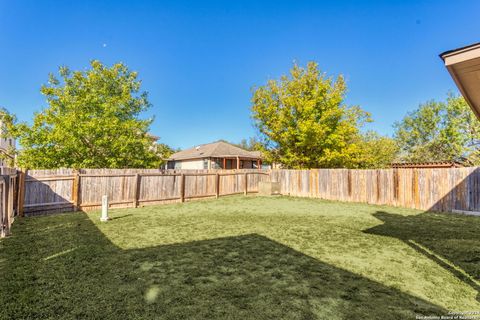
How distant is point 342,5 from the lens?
57.3ft

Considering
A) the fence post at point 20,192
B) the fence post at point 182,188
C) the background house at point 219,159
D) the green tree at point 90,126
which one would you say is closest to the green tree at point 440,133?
the background house at point 219,159

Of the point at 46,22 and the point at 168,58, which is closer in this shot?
the point at 46,22

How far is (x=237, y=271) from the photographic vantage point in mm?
3543

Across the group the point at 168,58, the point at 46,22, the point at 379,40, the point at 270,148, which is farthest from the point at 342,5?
the point at 46,22

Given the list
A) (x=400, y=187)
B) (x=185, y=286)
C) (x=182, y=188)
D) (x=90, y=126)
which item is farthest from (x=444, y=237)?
(x=90, y=126)

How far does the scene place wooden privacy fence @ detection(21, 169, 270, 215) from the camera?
327 inches

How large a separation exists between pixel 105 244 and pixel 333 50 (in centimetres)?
2021

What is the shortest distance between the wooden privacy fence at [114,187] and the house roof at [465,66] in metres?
10.4

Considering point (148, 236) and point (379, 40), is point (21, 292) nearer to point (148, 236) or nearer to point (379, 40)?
point (148, 236)

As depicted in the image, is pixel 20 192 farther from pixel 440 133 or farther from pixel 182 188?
pixel 440 133

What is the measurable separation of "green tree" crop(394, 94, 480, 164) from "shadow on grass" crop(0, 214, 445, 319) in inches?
971

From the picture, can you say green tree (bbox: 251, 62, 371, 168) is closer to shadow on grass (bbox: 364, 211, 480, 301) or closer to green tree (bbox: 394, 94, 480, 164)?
shadow on grass (bbox: 364, 211, 480, 301)

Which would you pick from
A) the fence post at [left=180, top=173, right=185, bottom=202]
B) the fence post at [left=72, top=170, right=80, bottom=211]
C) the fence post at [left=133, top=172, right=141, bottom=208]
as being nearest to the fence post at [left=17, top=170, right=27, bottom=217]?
the fence post at [left=72, top=170, right=80, bottom=211]

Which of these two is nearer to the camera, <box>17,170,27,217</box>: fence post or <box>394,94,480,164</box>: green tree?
<box>17,170,27,217</box>: fence post
